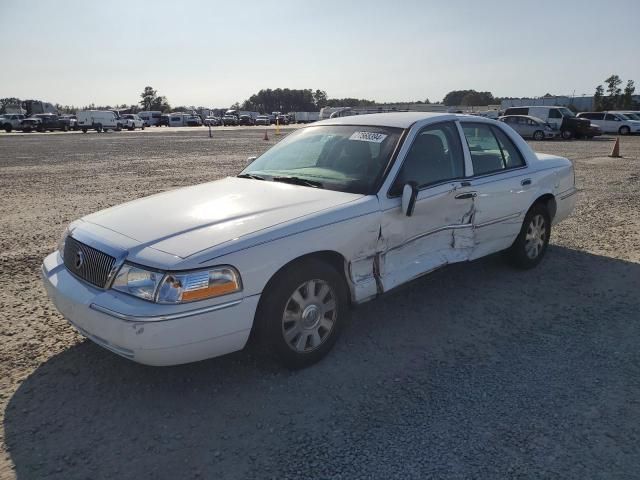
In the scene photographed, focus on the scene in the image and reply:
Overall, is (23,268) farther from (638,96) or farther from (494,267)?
(638,96)

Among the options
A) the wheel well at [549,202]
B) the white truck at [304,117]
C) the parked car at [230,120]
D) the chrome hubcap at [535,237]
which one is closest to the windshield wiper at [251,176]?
the chrome hubcap at [535,237]

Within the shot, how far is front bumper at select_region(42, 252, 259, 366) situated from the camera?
280cm

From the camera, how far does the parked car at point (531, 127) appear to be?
2831 centimetres

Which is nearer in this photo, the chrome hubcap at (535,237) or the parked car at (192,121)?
the chrome hubcap at (535,237)

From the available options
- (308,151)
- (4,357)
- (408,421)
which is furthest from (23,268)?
(408,421)

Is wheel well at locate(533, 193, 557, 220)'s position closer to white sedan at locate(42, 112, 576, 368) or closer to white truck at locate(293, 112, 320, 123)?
Answer: white sedan at locate(42, 112, 576, 368)

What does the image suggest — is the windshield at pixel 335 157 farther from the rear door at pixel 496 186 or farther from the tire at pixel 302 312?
the rear door at pixel 496 186

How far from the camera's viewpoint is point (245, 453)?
2648mm

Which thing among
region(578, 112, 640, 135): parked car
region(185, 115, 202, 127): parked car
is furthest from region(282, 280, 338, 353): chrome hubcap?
region(185, 115, 202, 127): parked car

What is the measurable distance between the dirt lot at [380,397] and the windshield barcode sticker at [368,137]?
1428mm

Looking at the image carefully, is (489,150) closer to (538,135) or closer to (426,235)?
(426,235)

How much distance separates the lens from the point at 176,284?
285 cm

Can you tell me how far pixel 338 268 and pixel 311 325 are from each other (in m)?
0.46

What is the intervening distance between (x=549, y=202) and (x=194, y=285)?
13.5 feet
